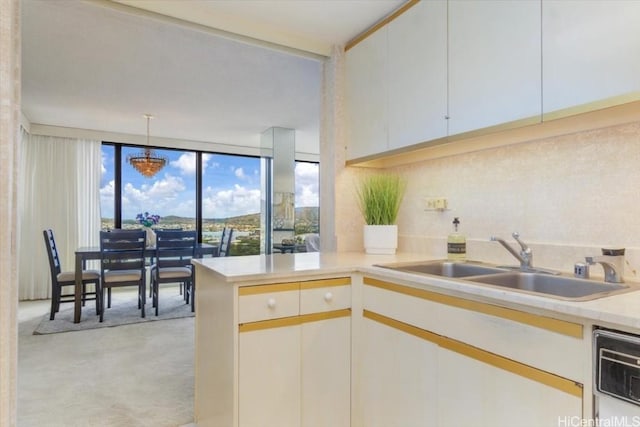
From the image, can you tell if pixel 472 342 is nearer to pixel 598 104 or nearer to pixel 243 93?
pixel 598 104

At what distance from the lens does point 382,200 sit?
93.6 inches

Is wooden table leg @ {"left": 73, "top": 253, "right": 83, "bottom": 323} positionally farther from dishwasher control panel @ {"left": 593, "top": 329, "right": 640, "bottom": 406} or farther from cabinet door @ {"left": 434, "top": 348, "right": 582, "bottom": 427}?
dishwasher control panel @ {"left": 593, "top": 329, "right": 640, "bottom": 406}

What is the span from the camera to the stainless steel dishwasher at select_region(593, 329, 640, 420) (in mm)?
833

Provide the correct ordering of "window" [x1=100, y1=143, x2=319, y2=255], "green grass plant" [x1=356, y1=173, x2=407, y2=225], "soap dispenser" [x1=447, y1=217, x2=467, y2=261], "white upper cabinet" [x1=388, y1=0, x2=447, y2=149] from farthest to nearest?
"window" [x1=100, y1=143, x2=319, y2=255] → "green grass plant" [x1=356, y1=173, x2=407, y2=225] → "soap dispenser" [x1=447, y1=217, x2=467, y2=261] → "white upper cabinet" [x1=388, y1=0, x2=447, y2=149]

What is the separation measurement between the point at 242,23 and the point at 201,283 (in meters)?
1.70

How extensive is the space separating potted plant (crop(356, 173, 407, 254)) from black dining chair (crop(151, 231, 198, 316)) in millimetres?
2731

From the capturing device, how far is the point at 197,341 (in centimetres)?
200

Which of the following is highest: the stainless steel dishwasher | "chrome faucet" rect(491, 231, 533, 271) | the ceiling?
the ceiling

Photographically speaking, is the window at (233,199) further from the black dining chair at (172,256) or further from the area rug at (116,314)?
the black dining chair at (172,256)

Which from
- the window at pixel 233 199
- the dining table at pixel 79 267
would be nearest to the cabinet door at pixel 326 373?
the dining table at pixel 79 267

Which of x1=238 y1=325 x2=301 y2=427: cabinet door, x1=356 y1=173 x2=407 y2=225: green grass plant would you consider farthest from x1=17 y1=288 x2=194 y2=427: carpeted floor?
x1=356 y1=173 x2=407 y2=225: green grass plant

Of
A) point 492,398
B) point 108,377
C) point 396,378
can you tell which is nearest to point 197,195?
point 108,377

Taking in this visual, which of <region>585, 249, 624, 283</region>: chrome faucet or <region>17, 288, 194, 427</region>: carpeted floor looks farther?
<region>17, 288, 194, 427</region>: carpeted floor

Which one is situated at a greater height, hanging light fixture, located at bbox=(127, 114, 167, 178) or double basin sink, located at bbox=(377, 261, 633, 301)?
hanging light fixture, located at bbox=(127, 114, 167, 178)
